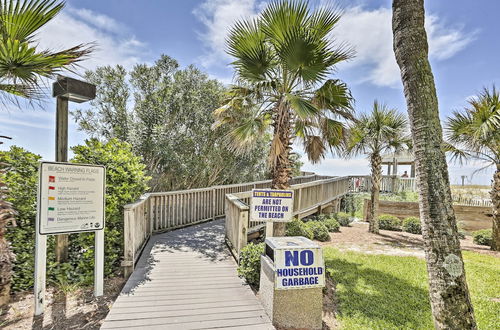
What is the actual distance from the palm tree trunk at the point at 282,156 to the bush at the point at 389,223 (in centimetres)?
721

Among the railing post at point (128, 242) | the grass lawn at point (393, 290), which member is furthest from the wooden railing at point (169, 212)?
the grass lawn at point (393, 290)

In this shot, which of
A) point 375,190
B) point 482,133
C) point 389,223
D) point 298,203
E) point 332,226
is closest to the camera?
point 482,133

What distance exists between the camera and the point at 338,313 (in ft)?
12.2

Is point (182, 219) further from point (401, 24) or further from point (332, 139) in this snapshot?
point (401, 24)

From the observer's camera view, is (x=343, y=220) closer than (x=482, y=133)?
No

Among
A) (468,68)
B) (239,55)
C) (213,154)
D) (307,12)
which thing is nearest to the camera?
(307,12)

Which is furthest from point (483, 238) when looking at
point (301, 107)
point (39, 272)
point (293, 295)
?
point (39, 272)

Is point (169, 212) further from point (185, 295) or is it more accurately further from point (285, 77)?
point (285, 77)

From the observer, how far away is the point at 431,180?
2.46 metres

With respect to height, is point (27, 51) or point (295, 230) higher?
point (27, 51)

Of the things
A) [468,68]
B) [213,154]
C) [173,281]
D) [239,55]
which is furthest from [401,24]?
[213,154]

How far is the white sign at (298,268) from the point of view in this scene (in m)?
3.16

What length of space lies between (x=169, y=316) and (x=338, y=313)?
8.33ft

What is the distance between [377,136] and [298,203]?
4253 millimetres
